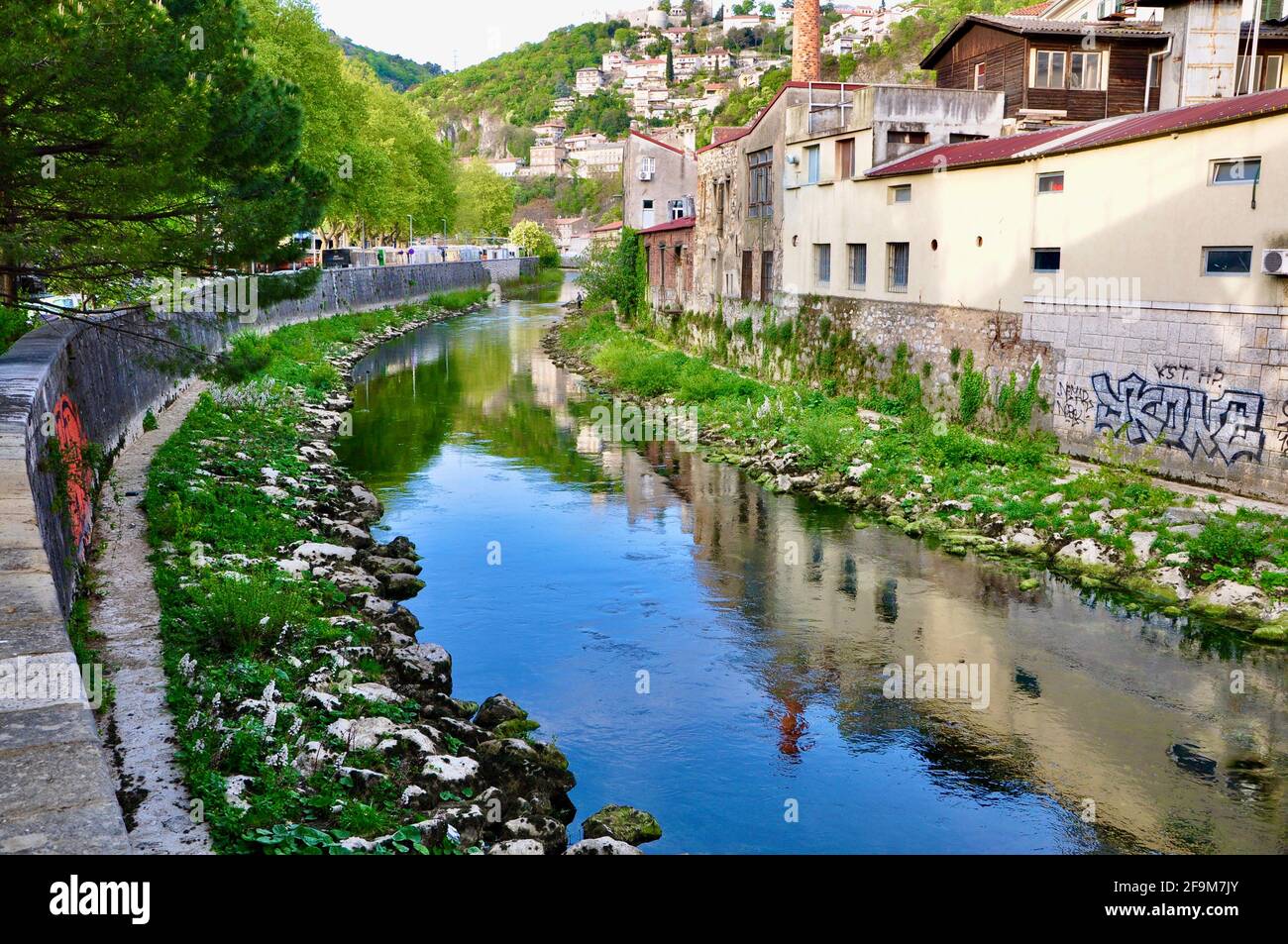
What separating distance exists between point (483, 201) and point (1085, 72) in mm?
80425

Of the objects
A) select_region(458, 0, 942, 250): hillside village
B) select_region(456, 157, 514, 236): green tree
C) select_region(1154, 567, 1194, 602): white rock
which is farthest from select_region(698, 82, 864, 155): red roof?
select_region(458, 0, 942, 250): hillside village

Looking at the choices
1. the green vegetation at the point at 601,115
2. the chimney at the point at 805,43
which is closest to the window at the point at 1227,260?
the chimney at the point at 805,43

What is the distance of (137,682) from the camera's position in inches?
347

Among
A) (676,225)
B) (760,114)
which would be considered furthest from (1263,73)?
(676,225)

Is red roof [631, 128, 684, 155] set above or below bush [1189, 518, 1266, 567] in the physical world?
above

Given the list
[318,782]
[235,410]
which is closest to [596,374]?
[235,410]

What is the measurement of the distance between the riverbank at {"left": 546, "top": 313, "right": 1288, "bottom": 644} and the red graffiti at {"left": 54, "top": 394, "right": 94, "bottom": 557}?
12069 mm

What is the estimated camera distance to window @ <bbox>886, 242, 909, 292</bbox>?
82.5 feet

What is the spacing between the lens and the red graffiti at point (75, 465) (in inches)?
455

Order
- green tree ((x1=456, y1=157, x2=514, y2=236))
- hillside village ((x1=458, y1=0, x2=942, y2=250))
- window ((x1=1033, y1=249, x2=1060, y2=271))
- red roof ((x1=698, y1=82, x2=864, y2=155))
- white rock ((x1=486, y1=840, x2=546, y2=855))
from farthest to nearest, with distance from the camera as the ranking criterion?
hillside village ((x1=458, y1=0, x2=942, y2=250)) → green tree ((x1=456, y1=157, x2=514, y2=236)) → red roof ((x1=698, y1=82, x2=864, y2=155)) → window ((x1=1033, y1=249, x2=1060, y2=271)) → white rock ((x1=486, y1=840, x2=546, y2=855))

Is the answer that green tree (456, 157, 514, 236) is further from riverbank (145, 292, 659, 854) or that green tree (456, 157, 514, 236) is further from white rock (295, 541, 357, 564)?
white rock (295, 541, 357, 564)

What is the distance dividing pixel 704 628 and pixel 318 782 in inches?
270

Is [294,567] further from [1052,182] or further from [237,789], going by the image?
[1052,182]
